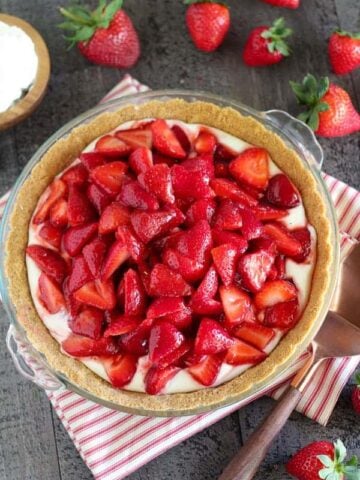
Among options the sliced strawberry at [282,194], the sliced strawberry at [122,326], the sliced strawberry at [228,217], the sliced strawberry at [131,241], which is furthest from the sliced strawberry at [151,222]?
the sliced strawberry at [282,194]

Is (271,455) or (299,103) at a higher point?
(299,103)

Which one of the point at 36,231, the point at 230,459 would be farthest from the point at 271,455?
the point at 36,231

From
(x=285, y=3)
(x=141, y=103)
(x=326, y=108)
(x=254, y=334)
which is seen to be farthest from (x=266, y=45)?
(x=254, y=334)

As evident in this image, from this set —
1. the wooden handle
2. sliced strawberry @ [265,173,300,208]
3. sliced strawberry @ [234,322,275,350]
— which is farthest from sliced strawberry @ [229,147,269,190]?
the wooden handle

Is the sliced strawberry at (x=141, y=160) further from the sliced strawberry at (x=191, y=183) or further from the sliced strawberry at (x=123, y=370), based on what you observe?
the sliced strawberry at (x=123, y=370)

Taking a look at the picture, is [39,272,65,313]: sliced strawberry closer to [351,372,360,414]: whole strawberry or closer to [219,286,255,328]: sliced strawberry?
[219,286,255,328]: sliced strawberry

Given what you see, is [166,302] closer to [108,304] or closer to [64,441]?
[108,304]

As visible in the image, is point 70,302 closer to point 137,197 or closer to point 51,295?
point 51,295

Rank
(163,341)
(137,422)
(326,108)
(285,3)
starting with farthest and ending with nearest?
(285,3), (326,108), (137,422), (163,341)
